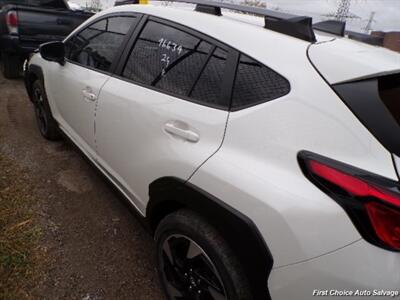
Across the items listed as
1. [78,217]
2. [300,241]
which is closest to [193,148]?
[300,241]

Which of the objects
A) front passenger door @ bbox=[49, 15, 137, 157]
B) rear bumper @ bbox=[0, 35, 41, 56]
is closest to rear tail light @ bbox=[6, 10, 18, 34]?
rear bumper @ bbox=[0, 35, 41, 56]

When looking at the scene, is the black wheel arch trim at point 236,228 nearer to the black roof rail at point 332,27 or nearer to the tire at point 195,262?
the tire at point 195,262

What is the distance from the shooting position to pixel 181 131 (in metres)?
1.69

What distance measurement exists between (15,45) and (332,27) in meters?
5.69

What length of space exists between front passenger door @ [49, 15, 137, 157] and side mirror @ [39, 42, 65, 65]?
0.18 ft

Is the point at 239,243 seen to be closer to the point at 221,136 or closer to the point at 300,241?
the point at 300,241

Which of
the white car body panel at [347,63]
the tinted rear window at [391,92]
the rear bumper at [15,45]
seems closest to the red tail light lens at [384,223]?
the tinted rear window at [391,92]

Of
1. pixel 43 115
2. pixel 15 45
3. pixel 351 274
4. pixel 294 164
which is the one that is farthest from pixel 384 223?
pixel 15 45

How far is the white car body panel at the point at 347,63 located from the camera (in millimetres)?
1320

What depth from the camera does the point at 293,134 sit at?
51.4 inches

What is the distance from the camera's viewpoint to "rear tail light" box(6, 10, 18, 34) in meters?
5.68

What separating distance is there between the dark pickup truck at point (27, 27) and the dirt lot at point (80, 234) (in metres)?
2.77

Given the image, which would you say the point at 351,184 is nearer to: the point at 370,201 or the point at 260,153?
the point at 370,201

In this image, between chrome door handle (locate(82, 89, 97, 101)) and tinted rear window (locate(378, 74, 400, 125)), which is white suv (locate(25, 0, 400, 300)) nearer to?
tinted rear window (locate(378, 74, 400, 125))
